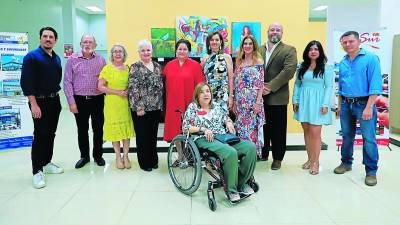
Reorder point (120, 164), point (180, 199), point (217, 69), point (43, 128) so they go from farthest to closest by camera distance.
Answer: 1. point (120, 164)
2. point (217, 69)
3. point (43, 128)
4. point (180, 199)

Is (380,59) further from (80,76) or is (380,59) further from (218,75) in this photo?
(80,76)

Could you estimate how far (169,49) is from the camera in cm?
530

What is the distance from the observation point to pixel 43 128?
323 centimetres

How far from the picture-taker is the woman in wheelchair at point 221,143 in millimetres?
2650

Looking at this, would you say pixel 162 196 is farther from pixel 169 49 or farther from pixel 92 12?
pixel 92 12

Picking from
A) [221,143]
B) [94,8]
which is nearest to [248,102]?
[221,143]

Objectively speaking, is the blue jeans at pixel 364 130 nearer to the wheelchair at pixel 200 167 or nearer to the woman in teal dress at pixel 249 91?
the woman in teal dress at pixel 249 91

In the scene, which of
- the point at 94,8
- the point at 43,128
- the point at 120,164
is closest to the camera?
the point at 43,128

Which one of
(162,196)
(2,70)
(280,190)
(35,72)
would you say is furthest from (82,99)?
(280,190)

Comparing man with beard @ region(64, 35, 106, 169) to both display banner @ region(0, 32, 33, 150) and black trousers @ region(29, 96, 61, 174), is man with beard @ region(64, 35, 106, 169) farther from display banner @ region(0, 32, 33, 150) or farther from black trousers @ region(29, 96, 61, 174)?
display banner @ region(0, 32, 33, 150)

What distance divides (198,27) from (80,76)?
2.33m

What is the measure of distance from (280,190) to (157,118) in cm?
145

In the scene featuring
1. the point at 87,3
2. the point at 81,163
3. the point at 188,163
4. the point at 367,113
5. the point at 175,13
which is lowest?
the point at 81,163

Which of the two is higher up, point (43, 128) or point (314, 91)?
point (314, 91)
